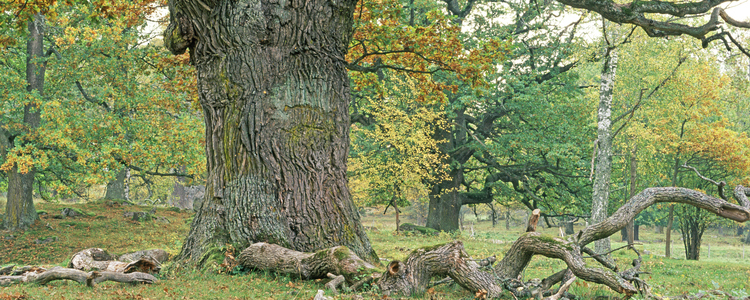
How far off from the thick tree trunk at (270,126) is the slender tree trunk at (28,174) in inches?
489

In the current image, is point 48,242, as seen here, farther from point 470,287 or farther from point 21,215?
point 470,287

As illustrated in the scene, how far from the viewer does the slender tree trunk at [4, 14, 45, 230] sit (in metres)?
16.4

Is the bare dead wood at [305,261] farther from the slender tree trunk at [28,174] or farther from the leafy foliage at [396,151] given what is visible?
the leafy foliage at [396,151]

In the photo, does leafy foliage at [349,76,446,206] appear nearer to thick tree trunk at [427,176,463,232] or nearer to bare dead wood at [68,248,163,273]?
thick tree trunk at [427,176,463,232]

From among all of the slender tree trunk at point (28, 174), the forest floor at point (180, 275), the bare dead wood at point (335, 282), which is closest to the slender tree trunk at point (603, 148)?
the forest floor at point (180, 275)

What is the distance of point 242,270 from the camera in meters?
6.52

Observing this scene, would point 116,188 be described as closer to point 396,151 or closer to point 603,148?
point 396,151

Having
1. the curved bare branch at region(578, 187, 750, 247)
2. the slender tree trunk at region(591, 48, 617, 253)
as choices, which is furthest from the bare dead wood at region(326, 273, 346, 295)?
the slender tree trunk at region(591, 48, 617, 253)

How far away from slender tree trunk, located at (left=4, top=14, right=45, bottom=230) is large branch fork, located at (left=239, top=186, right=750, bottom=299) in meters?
14.6

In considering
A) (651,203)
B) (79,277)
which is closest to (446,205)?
(651,203)

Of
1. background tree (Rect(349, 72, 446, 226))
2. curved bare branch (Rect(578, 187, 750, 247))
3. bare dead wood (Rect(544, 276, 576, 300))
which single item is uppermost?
background tree (Rect(349, 72, 446, 226))

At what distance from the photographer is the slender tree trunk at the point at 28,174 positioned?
53.9 ft

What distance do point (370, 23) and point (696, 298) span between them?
301 inches

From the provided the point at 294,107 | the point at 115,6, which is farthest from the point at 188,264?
the point at 115,6
